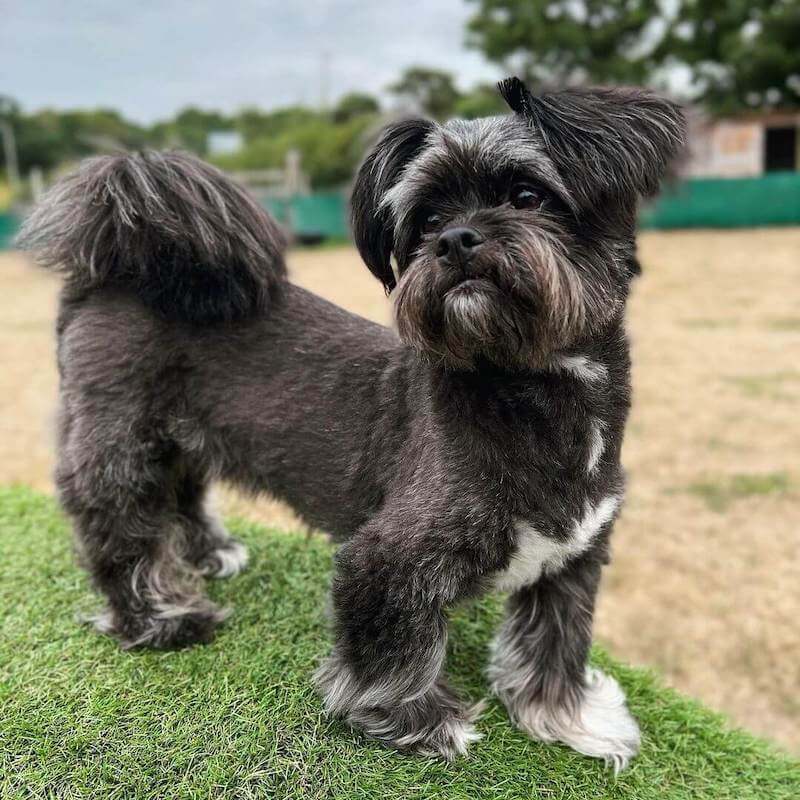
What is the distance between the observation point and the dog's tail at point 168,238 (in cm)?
300

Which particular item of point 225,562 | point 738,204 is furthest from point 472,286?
point 738,204

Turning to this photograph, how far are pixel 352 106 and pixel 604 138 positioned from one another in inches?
2106

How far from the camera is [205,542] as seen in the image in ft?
12.6

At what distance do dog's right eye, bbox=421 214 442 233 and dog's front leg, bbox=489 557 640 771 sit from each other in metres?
1.26

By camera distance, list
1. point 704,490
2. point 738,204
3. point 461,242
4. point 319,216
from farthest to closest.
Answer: point 319,216 → point 738,204 → point 704,490 → point 461,242

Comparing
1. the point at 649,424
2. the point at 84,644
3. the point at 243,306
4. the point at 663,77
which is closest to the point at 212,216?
the point at 243,306

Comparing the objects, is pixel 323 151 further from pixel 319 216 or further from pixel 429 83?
pixel 429 83

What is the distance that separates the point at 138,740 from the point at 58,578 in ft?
4.30

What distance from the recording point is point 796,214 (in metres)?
22.9

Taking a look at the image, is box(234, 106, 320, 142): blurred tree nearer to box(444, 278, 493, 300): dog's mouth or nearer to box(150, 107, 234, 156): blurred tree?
box(150, 107, 234, 156): blurred tree

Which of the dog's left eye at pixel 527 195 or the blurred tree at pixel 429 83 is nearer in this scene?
the dog's left eye at pixel 527 195

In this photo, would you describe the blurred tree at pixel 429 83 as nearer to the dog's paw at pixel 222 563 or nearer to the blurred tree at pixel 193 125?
the blurred tree at pixel 193 125

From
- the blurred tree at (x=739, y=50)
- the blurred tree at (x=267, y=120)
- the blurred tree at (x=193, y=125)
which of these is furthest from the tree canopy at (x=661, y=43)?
the blurred tree at (x=193, y=125)

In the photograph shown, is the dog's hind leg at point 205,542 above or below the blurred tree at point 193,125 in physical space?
below
